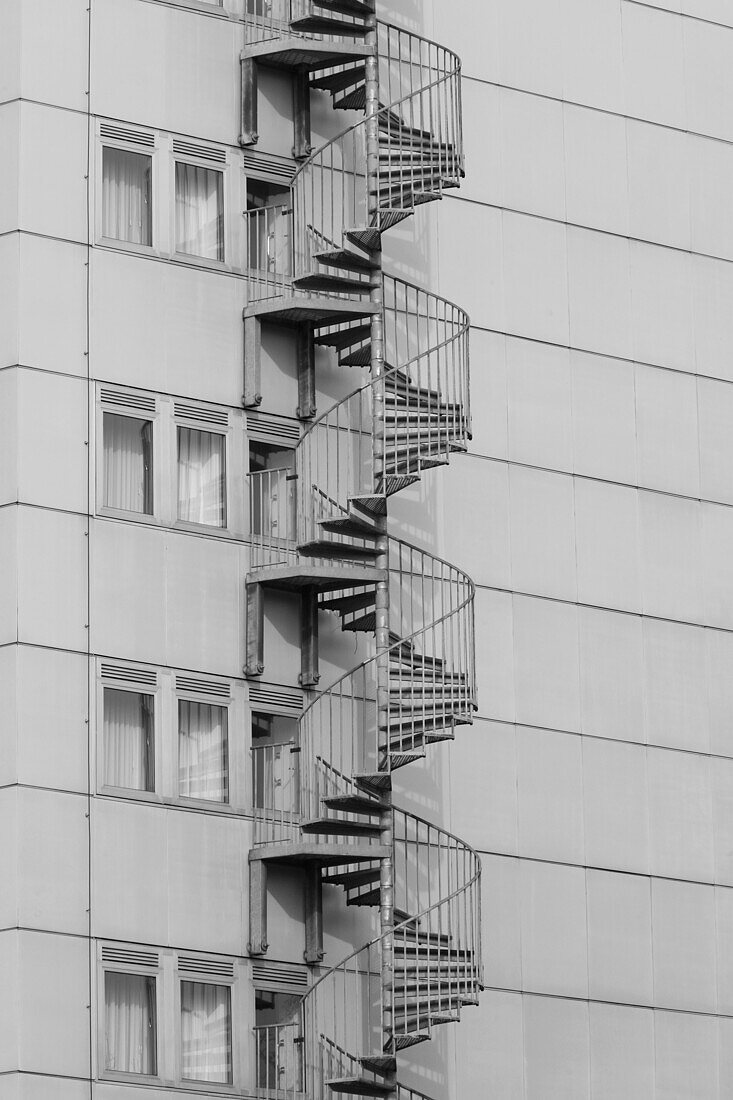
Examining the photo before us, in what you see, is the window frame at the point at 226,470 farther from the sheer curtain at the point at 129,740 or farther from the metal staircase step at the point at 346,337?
the sheer curtain at the point at 129,740

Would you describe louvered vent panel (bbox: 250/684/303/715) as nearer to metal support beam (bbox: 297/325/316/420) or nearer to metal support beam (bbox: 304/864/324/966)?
metal support beam (bbox: 304/864/324/966)

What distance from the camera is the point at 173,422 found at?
44469 millimetres

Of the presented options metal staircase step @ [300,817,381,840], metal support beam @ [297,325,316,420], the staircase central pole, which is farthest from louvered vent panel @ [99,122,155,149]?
metal staircase step @ [300,817,381,840]

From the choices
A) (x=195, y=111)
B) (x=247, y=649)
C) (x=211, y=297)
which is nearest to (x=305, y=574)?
(x=247, y=649)

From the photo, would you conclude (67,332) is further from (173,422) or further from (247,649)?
(247,649)

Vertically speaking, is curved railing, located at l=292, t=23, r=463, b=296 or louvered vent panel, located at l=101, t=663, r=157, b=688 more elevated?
curved railing, located at l=292, t=23, r=463, b=296

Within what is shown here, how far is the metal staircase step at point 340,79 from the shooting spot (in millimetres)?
47000

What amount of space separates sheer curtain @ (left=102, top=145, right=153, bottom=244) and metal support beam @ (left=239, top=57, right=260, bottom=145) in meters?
1.75

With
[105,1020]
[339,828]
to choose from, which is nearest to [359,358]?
[339,828]

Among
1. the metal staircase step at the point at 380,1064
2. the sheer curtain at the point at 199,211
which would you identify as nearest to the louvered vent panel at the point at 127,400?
the sheer curtain at the point at 199,211

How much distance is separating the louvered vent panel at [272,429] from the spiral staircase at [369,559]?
0.33 meters

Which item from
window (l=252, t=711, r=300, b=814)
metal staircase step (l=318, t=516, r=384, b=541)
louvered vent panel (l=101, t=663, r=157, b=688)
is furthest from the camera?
metal staircase step (l=318, t=516, r=384, b=541)

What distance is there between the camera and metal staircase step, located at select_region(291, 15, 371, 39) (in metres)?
46.7

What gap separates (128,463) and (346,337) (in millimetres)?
4439
